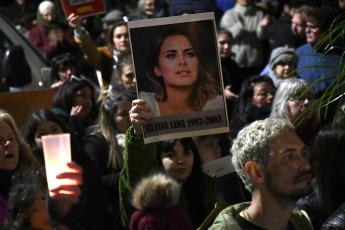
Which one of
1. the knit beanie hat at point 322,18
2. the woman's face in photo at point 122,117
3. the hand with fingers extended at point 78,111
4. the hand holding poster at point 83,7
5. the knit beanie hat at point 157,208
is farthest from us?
the knit beanie hat at point 322,18

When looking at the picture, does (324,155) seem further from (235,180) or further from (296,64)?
(296,64)

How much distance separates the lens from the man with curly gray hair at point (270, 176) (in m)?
4.40

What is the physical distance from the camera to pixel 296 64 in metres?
8.74

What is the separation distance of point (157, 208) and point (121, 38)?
5.10 m

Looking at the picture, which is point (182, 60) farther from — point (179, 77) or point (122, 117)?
point (122, 117)

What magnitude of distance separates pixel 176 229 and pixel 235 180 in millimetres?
1896

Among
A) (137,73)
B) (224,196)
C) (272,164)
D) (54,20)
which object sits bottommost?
(224,196)

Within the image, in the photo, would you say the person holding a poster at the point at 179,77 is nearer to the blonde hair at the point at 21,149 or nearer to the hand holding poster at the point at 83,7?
the blonde hair at the point at 21,149

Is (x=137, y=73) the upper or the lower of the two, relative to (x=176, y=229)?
upper

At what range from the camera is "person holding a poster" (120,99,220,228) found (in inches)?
186

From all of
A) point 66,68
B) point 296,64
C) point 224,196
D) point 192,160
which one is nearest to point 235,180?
point 224,196

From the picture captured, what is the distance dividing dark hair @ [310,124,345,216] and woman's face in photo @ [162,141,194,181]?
2.72 feet

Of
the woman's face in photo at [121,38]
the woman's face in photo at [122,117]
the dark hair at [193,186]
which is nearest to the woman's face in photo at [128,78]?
the woman's face in photo at [121,38]

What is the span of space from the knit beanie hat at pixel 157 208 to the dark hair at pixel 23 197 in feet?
1.75
